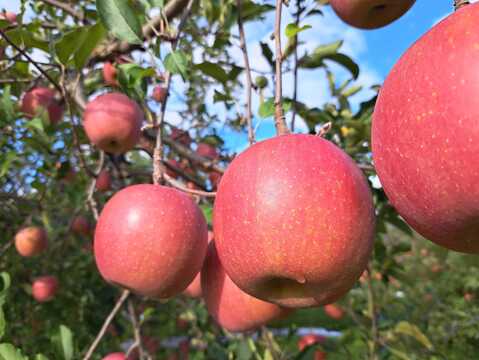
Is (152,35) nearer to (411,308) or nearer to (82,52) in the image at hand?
(82,52)

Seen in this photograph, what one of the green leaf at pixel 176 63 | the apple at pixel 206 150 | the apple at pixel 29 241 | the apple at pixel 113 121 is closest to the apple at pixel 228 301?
the green leaf at pixel 176 63

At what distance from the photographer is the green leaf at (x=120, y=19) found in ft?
3.59

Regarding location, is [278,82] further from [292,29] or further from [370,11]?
[370,11]

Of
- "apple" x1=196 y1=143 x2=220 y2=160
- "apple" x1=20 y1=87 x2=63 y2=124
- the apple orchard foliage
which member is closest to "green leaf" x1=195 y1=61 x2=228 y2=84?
the apple orchard foliage

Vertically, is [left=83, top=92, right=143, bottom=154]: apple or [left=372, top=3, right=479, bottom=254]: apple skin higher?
[left=372, top=3, right=479, bottom=254]: apple skin

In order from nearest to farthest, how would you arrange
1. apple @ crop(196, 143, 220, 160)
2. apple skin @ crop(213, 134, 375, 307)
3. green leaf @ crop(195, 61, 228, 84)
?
apple skin @ crop(213, 134, 375, 307)
green leaf @ crop(195, 61, 228, 84)
apple @ crop(196, 143, 220, 160)

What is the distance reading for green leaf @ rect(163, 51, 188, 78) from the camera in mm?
1055

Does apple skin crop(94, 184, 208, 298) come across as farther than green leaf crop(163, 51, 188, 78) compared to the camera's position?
No

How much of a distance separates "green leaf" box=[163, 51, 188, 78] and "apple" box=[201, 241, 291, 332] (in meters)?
0.41

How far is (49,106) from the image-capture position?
77.6 inches

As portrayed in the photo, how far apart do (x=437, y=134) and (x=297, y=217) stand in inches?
9.5

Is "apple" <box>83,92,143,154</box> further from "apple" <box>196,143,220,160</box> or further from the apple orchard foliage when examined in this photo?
"apple" <box>196,143,220,160</box>

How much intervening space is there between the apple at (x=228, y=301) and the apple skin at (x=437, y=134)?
539 mm

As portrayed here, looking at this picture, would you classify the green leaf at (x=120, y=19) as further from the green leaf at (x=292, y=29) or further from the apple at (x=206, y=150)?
the apple at (x=206, y=150)
